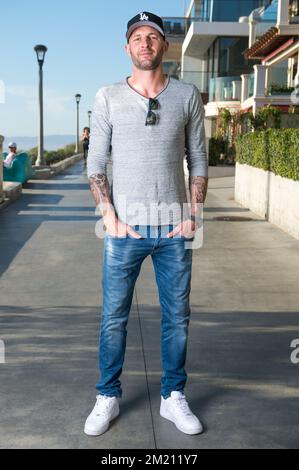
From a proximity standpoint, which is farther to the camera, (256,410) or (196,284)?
(196,284)

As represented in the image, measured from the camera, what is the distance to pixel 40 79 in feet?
82.0

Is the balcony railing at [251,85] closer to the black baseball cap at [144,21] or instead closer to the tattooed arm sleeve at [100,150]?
the black baseball cap at [144,21]

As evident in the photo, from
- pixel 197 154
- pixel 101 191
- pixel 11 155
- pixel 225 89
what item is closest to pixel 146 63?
pixel 197 154

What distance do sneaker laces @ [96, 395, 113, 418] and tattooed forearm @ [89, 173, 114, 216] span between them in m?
1.06

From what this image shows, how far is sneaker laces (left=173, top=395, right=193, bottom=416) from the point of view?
12.2ft

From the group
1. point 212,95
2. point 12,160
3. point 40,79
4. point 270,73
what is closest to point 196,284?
point 12,160

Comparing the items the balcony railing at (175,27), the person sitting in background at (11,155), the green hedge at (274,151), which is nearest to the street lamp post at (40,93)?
the person sitting in background at (11,155)

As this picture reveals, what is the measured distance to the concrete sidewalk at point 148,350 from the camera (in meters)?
3.66

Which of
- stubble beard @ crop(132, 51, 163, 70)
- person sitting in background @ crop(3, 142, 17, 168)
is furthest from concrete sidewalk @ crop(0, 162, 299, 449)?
person sitting in background @ crop(3, 142, 17, 168)

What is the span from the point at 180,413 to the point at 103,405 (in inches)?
17.3
